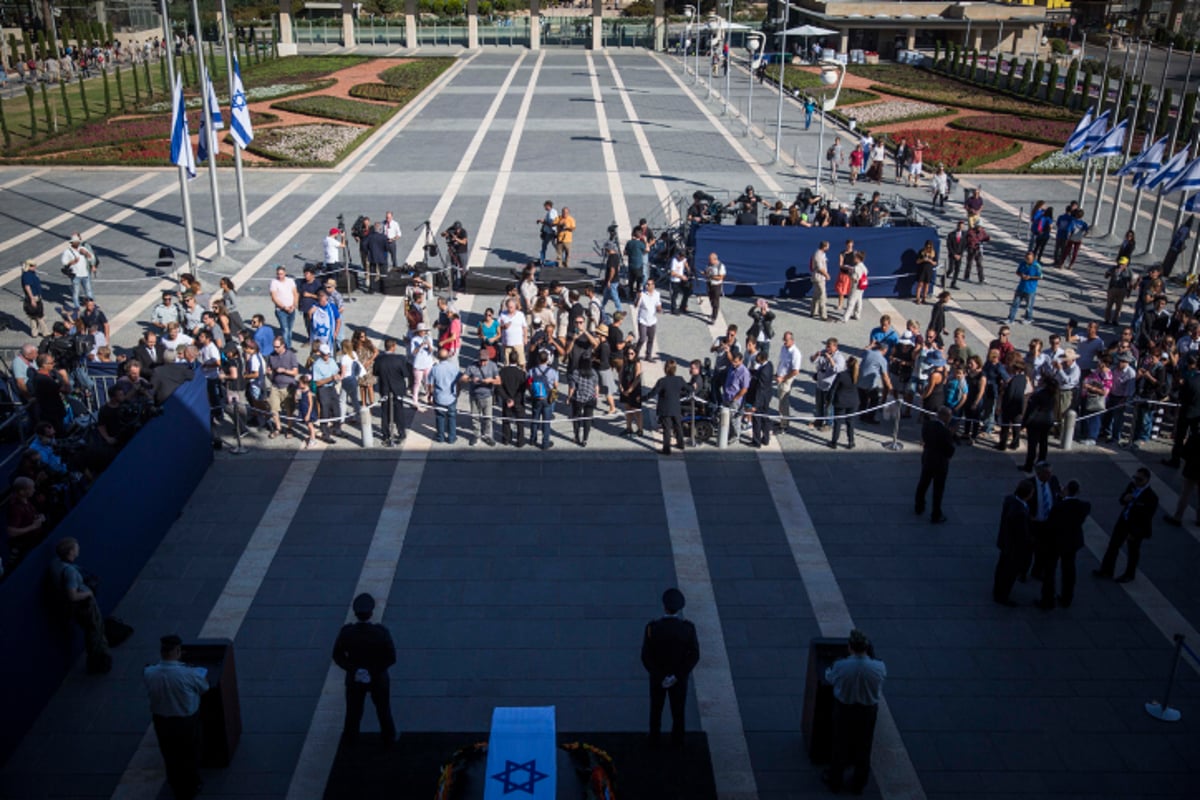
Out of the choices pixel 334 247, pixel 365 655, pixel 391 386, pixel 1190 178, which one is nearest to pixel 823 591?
pixel 365 655

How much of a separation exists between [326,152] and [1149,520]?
3180cm

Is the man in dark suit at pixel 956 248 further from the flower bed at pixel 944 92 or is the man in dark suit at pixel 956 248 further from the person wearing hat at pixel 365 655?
the flower bed at pixel 944 92

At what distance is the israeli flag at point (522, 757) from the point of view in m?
7.70

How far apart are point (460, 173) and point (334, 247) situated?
44.2ft

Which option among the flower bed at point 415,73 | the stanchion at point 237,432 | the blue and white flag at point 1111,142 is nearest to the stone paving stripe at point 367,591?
the stanchion at point 237,432

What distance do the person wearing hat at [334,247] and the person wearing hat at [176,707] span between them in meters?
14.4

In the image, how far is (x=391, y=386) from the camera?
15375 millimetres

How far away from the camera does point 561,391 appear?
57.8 feet

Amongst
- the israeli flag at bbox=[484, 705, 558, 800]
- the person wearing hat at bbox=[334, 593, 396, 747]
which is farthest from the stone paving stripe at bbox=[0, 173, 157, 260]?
the israeli flag at bbox=[484, 705, 558, 800]

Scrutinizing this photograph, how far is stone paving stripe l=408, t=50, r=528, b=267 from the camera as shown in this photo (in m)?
26.4

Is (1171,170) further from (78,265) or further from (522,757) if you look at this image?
(78,265)

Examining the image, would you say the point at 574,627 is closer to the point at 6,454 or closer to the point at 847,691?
the point at 847,691

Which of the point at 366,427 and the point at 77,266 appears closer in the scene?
the point at 366,427

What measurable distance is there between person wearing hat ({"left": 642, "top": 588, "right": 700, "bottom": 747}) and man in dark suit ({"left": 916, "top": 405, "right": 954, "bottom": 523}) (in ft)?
17.7
